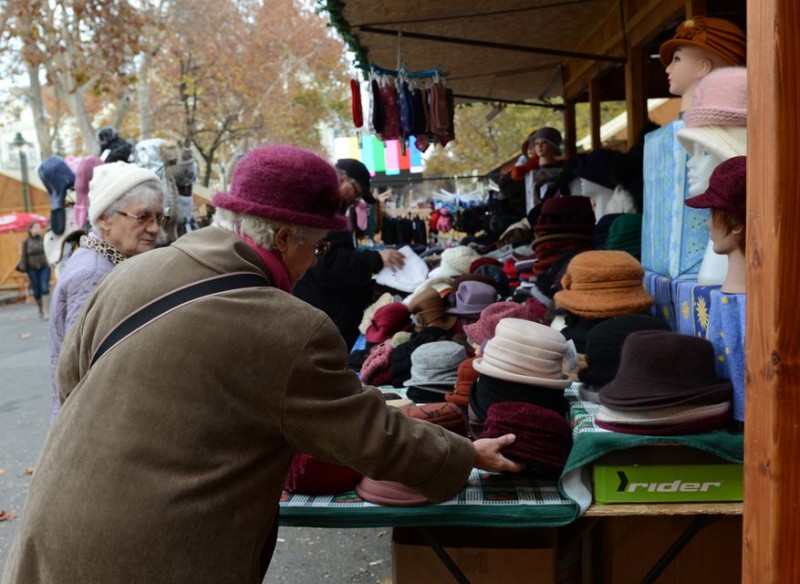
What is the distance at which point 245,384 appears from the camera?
5.59ft

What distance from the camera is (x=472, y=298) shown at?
4328 mm

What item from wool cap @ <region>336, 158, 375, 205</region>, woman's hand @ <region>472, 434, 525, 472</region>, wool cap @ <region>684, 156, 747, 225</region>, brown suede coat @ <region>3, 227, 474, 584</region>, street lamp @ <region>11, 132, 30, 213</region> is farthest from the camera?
street lamp @ <region>11, 132, 30, 213</region>

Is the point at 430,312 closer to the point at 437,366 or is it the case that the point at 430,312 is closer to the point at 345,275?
the point at 345,275

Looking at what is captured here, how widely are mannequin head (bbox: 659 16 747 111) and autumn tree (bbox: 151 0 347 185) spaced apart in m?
20.7

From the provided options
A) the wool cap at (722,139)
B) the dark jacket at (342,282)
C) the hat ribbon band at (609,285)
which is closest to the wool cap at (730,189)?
the wool cap at (722,139)

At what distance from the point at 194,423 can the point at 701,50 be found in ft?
8.10

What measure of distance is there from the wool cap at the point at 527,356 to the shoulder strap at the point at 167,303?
104cm

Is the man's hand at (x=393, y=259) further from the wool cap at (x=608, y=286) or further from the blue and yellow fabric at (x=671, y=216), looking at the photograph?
the wool cap at (x=608, y=286)

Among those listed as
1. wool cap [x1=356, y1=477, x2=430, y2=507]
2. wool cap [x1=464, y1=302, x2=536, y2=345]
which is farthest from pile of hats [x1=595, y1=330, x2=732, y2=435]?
wool cap [x1=464, y1=302, x2=536, y2=345]

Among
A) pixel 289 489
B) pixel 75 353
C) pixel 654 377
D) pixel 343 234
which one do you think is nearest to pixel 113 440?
pixel 75 353

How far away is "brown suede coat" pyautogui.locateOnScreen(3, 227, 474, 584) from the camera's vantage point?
168cm

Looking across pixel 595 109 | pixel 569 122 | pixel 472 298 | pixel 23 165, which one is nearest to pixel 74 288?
pixel 472 298

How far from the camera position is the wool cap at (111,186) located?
3.27m

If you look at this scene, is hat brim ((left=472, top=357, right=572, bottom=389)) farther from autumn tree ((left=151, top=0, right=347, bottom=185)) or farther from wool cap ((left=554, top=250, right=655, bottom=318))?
autumn tree ((left=151, top=0, right=347, bottom=185))
